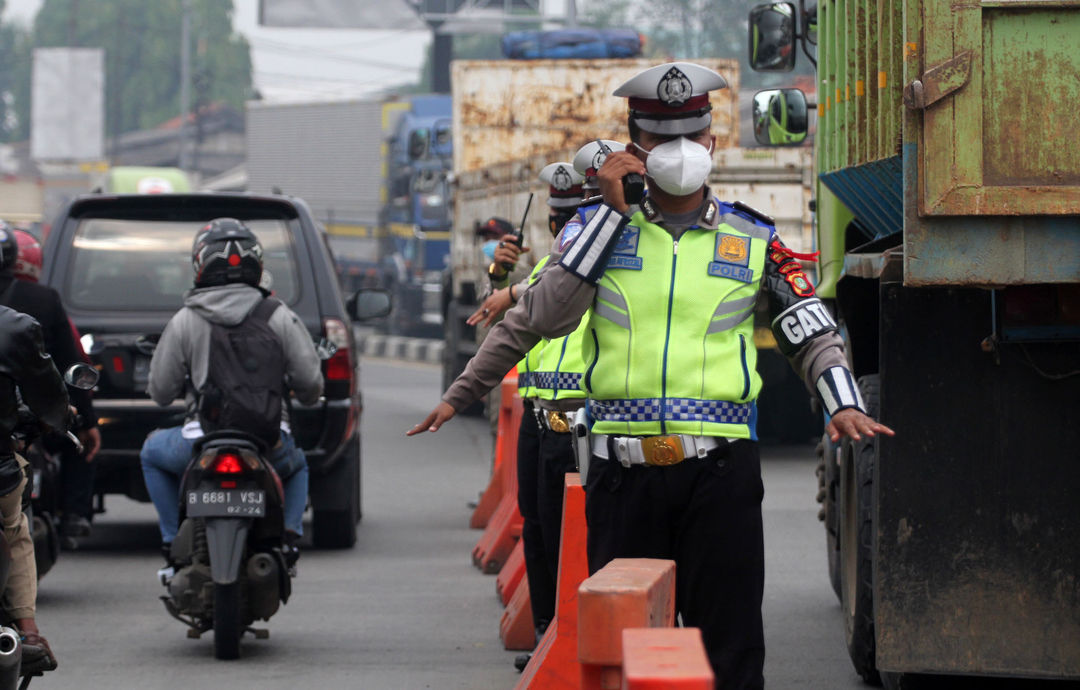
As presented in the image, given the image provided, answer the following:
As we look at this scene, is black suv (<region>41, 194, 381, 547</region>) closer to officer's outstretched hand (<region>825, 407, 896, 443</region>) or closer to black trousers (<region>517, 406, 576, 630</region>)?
black trousers (<region>517, 406, 576, 630</region>)

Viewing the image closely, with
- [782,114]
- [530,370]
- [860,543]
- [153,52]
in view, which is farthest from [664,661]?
[153,52]

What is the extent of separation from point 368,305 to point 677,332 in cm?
566

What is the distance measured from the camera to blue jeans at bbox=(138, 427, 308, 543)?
778cm

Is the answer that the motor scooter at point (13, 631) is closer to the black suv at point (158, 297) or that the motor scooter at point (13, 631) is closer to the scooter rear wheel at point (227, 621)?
the scooter rear wheel at point (227, 621)

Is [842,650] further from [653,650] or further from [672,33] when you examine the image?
[672,33]

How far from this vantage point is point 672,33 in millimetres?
78688

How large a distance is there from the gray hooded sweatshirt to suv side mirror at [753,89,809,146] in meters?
2.59

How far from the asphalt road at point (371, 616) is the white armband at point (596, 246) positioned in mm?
2583

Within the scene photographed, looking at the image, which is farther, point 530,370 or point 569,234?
point 530,370

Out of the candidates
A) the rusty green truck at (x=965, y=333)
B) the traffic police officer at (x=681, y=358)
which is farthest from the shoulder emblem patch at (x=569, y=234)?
the rusty green truck at (x=965, y=333)

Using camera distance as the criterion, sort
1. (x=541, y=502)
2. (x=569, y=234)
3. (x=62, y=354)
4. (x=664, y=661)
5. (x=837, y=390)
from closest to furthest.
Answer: (x=664, y=661) < (x=837, y=390) < (x=569, y=234) < (x=541, y=502) < (x=62, y=354)

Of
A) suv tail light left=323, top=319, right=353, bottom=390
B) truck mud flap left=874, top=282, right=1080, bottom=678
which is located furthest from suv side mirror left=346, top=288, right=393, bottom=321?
truck mud flap left=874, top=282, right=1080, bottom=678

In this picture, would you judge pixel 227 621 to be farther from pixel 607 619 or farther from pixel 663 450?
pixel 607 619

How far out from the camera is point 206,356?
759 cm
